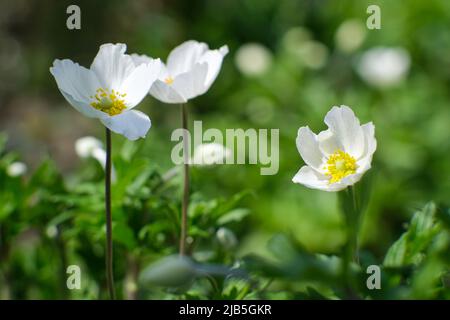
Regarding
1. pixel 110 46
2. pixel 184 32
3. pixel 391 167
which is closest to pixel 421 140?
pixel 391 167

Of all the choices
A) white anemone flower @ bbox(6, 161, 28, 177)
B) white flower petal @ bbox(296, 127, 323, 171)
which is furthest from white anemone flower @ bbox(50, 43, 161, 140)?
white anemone flower @ bbox(6, 161, 28, 177)

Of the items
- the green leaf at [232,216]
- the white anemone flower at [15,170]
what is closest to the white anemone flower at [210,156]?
the green leaf at [232,216]

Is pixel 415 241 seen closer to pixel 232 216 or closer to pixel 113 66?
pixel 232 216

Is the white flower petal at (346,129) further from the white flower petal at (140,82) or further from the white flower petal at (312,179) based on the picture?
the white flower petal at (140,82)

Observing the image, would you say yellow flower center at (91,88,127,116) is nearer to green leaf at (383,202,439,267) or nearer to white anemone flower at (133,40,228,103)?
white anemone flower at (133,40,228,103)

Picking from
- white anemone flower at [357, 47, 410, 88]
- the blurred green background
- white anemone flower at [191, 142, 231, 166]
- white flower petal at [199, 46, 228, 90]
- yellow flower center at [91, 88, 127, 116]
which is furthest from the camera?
white anemone flower at [357, 47, 410, 88]

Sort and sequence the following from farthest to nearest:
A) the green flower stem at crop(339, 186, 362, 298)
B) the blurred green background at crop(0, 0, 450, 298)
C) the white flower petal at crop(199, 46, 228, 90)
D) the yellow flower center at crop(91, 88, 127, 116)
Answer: the blurred green background at crop(0, 0, 450, 298) < the white flower petal at crop(199, 46, 228, 90) < the yellow flower center at crop(91, 88, 127, 116) < the green flower stem at crop(339, 186, 362, 298)

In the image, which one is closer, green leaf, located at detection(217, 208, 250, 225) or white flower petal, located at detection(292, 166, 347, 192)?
white flower petal, located at detection(292, 166, 347, 192)

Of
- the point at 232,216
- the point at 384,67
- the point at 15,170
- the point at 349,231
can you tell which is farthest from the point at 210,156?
the point at 384,67
